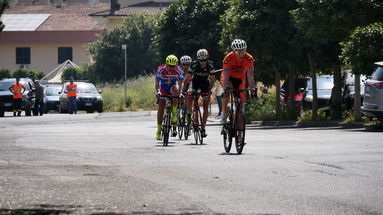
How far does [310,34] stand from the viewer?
27.6 metres

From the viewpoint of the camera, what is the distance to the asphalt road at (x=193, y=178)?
32.2 ft

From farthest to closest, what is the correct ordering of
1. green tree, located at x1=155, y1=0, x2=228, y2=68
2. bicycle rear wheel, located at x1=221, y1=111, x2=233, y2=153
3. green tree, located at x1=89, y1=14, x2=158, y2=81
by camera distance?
green tree, located at x1=89, y1=14, x2=158, y2=81
green tree, located at x1=155, y1=0, x2=228, y2=68
bicycle rear wheel, located at x1=221, y1=111, x2=233, y2=153

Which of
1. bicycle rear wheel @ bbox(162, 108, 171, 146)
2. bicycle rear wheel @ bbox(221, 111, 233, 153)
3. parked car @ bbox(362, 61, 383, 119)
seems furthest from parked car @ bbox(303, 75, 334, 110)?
bicycle rear wheel @ bbox(221, 111, 233, 153)

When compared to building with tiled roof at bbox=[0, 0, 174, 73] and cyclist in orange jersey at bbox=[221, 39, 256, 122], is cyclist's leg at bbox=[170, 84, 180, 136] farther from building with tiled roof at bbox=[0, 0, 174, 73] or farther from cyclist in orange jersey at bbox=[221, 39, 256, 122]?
building with tiled roof at bbox=[0, 0, 174, 73]

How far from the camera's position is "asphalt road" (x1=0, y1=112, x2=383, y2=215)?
9.83m

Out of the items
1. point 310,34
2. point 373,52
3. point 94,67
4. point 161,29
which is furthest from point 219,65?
point 94,67

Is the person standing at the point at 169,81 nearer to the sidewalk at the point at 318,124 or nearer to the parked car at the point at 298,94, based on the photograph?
the sidewalk at the point at 318,124

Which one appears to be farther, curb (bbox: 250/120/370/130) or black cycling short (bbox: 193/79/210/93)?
curb (bbox: 250/120/370/130)

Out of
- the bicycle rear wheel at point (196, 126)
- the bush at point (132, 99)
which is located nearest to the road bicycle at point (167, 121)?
the bicycle rear wheel at point (196, 126)

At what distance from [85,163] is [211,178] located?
10.3ft

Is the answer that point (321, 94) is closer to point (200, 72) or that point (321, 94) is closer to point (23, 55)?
point (200, 72)

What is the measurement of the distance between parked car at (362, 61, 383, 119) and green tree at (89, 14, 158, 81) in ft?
172

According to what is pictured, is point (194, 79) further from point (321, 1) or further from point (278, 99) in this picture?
point (278, 99)

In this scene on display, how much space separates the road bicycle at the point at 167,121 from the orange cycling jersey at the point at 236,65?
2.87m
